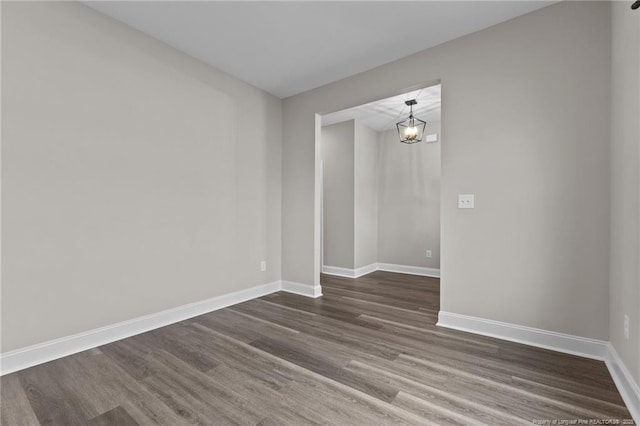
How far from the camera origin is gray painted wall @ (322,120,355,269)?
16.6 ft

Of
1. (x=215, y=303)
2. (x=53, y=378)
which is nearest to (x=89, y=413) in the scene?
(x=53, y=378)

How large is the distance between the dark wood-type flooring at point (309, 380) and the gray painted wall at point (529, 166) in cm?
43

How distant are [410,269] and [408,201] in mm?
1242

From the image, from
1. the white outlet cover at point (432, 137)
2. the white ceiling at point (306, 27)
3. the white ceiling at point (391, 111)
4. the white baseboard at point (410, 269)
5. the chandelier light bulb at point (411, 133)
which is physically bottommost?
the white baseboard at point (410, 269)

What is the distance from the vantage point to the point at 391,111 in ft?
15.0

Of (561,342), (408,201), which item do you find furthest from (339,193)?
(561,342)

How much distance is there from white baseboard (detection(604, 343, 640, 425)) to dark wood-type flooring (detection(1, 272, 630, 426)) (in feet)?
0.14

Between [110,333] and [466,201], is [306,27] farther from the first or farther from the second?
[110,333]

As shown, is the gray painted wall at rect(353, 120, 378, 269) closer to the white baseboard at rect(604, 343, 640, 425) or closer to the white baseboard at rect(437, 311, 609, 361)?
the white baseboard at rect(437, 311, 609, 361)

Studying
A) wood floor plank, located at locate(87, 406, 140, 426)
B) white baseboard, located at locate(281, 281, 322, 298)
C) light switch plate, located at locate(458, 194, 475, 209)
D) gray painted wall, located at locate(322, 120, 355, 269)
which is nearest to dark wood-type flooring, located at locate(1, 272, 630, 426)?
wood floor plank, located at locate(87, 406, 140, 426)

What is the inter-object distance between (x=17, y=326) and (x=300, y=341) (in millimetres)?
1989

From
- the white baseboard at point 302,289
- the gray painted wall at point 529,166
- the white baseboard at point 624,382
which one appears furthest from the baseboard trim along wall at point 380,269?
the white baseboard at point 624,382

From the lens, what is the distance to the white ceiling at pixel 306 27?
234cm

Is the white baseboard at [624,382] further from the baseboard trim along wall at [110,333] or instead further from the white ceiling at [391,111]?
the white ceiling at [391,111]
